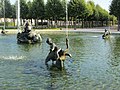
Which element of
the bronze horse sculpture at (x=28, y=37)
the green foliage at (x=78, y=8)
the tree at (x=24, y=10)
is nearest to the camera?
the bronze horse sculpture at (x=28, y=37)

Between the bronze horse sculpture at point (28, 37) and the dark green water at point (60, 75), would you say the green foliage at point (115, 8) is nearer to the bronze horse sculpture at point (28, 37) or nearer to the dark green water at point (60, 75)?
the bronze horse sculpture at point (28, 37)

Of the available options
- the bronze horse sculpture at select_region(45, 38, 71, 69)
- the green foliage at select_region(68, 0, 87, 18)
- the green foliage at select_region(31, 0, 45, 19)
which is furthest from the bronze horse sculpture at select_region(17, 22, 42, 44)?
the green foliage at select_region(31, 0, 45, 19)

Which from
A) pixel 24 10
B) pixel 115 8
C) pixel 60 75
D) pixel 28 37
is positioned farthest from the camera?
pixel 24 10

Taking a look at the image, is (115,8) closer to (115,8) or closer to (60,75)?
(115,8)

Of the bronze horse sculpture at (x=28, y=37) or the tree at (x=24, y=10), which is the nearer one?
the bronze horse sculpture at (x=28, y=37)

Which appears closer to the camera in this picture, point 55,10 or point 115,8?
point 115,8

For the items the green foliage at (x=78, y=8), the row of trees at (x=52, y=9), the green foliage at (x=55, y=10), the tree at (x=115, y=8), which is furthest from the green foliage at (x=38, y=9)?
the tree at (x=115, y=8)

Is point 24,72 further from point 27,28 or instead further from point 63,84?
point 27,28

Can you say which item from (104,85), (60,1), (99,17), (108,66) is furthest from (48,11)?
(104,85)

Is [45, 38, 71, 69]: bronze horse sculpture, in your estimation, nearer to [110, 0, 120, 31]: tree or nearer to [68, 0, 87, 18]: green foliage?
[110, 0, 120, 31]: tree

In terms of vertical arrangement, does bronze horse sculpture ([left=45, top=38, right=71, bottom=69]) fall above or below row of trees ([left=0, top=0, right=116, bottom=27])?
below

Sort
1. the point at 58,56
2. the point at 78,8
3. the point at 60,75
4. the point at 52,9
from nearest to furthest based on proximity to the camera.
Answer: the point at 60,75, the point at 58,56, the point at 52,9, the point at 78,8

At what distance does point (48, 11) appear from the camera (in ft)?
229

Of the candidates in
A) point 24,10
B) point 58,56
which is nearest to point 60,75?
point 58,56
